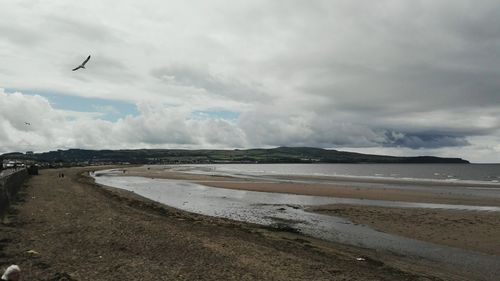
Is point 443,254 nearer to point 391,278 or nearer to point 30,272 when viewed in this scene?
point 391,278

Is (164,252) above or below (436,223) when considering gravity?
above

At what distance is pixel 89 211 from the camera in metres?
25.2

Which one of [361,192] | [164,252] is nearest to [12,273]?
[164,252]

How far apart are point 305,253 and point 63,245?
32.9 feet

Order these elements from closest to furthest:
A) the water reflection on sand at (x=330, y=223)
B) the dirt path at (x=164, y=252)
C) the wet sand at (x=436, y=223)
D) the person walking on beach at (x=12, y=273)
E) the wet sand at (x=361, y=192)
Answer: the person walking on beach at (x=12, y=273) < the dirt path at (x=164, y=252) < the water reflection on sand at (x=330, y=223) < the wet sand at (x=436, y=223) < the wet sand at (x=361, y=192)

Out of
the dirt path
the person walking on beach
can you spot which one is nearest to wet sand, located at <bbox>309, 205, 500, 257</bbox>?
the dirt path

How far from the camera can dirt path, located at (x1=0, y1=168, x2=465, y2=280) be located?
12.8m

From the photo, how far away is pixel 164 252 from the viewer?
1545 centimetres

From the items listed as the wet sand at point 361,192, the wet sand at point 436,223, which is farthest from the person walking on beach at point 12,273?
the wet sand at point 361,192

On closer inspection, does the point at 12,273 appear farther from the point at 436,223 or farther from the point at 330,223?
the point at 436,223

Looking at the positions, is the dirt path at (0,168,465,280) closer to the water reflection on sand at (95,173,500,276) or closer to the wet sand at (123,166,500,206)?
the water reflection on sand at (95,173,500,276)

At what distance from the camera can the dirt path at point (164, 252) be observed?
12797 millimetres

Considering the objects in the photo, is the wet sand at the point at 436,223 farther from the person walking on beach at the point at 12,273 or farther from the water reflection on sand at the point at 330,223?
the person walking on beach at the point at 12,273

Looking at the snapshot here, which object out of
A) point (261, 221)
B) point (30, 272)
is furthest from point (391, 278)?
point (261, 221)
